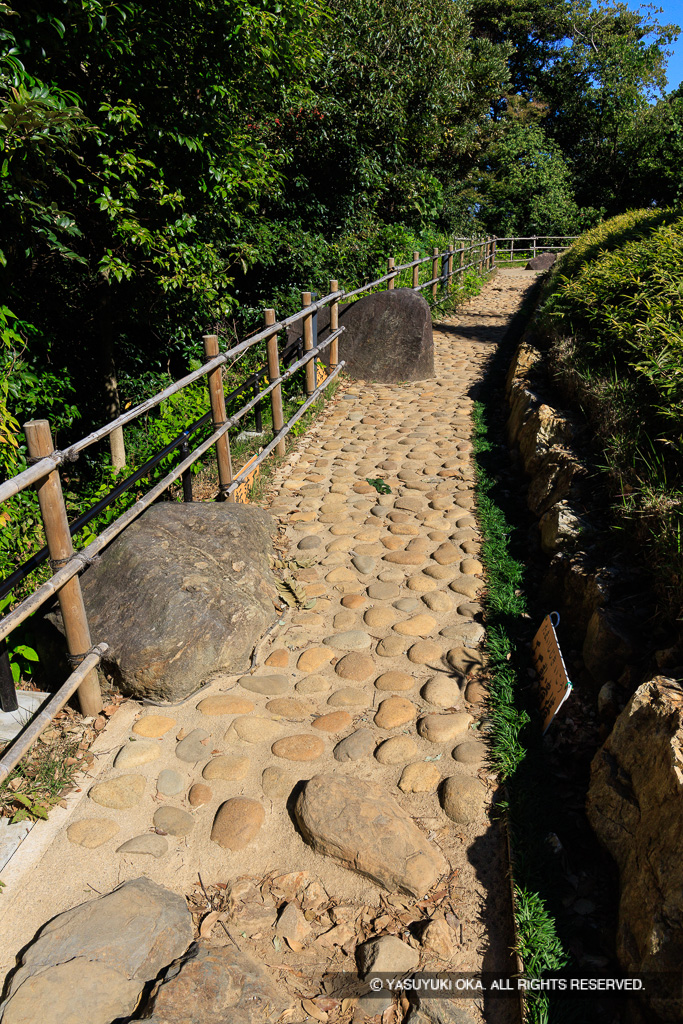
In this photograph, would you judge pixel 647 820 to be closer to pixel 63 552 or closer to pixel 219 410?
pixel 63 552

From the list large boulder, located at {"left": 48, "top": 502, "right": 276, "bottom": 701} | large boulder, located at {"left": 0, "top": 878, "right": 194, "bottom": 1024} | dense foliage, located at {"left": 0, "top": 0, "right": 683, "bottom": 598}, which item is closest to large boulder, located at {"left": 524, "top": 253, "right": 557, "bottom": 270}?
dense foliage, located at {"left": 0, "top": 0, "right": 683, "bottom": 598}

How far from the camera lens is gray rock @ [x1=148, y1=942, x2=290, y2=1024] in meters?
1.73

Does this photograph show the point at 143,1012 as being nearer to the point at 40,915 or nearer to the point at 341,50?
the point at 40,915

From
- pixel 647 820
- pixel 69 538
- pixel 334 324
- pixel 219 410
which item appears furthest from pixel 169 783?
pixel 334 324

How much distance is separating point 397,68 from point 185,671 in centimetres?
1064

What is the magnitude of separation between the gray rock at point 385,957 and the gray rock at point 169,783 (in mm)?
867

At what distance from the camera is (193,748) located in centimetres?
274

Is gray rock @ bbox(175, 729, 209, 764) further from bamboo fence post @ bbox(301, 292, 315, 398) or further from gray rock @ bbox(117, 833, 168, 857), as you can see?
bamboo fence post @ bbox(301, 292, 315, 398)

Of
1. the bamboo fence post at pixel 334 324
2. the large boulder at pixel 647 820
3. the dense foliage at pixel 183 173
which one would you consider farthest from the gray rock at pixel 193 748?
the bamboo fence post at pixel 334 324

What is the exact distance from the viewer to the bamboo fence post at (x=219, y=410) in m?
4.34

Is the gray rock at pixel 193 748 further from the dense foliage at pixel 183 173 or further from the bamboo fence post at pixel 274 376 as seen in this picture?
the bamboo fence post at pixel 274 376

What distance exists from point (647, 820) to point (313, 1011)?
1081 millimetres

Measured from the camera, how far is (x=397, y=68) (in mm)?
10500

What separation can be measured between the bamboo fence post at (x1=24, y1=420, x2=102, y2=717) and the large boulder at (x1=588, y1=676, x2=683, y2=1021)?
1961mm
